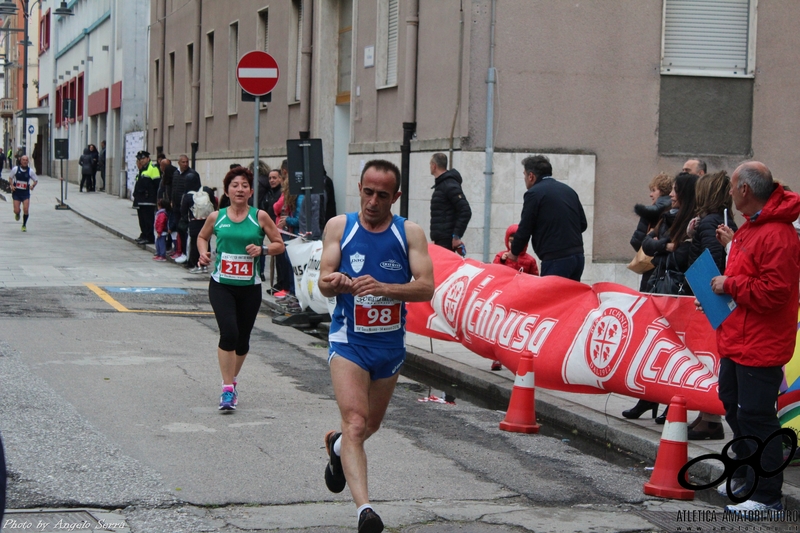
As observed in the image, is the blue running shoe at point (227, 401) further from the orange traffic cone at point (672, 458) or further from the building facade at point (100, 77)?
the building facade at point (100, 77)

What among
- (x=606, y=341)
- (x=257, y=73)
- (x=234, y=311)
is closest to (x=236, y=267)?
(x=234, y=311)

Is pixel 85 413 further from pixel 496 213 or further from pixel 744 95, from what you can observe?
pixel 744 95

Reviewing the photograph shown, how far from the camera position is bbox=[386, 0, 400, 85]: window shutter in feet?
60.2

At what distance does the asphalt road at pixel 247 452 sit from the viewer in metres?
5.79

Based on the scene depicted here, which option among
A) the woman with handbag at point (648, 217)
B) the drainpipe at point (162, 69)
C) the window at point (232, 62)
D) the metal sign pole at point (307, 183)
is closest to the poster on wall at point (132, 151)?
the drainpipe at point (162, 69)

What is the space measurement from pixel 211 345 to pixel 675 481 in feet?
21.3

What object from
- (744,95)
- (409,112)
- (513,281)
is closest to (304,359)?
(513,281)

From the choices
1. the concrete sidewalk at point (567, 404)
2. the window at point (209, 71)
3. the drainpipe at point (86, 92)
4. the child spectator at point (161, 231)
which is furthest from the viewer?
the drainpipe at point (86, 92)

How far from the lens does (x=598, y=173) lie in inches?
625

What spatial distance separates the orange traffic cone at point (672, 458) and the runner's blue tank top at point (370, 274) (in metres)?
1.95

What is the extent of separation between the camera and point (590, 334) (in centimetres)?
A: 834

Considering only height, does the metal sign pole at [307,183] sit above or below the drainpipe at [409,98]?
below

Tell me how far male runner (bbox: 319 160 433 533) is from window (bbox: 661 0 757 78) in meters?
11.3

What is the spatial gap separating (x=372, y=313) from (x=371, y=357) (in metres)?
0.22
